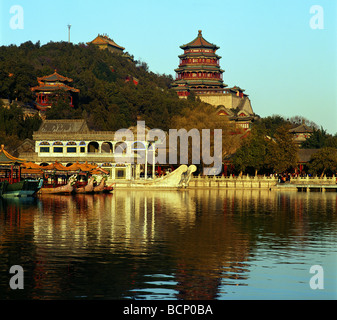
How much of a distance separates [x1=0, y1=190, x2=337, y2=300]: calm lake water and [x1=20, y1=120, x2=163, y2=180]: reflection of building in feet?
107

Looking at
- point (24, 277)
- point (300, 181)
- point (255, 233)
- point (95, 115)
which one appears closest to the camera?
point (24, 277)

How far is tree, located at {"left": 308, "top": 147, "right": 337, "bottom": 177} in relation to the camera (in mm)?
86062

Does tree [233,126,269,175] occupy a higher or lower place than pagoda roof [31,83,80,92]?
lower

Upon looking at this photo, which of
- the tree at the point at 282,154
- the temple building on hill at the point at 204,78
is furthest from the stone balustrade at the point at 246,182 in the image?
the temple building on hill at the point at 204,78

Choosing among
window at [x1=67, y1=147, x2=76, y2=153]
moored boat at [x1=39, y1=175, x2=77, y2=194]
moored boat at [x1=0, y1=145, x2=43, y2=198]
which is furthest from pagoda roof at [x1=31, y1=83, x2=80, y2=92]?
moored boat at [x1=39, y1=175, x2=77, y2=194]

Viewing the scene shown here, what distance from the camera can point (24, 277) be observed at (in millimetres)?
20484

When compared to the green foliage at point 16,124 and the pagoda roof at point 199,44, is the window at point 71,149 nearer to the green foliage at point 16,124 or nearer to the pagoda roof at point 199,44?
the green foliage at point 16,124

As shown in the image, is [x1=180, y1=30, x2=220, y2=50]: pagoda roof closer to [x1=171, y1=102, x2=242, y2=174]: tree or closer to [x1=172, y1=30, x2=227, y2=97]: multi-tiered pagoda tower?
[x1=172, y1=30, x2=227, y2=97]: multi-tiered pagoda tower

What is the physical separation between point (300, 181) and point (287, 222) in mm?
44169

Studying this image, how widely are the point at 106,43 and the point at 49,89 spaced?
56.9m

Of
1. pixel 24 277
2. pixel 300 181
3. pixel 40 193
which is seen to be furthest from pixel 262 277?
pixel 300 181

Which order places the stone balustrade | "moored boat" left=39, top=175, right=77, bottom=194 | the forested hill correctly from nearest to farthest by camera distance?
"moored boat" left=39, top=175, right=77, bottom=194, the stone balustrade, the forested hill
